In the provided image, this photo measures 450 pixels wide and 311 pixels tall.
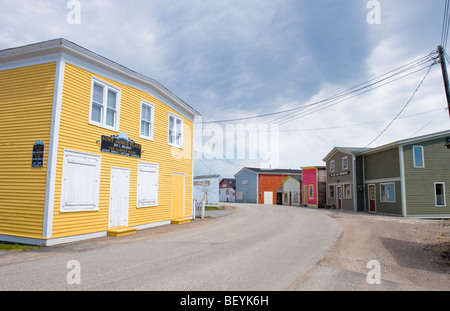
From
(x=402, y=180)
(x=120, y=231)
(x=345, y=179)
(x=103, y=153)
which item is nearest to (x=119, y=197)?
(x=120, y=231)

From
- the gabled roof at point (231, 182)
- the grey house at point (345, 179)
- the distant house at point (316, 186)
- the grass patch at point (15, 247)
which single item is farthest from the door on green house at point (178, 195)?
the gabled roof at point (231, 182)

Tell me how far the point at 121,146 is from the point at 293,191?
119 feet

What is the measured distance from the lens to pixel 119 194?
13.3 meters

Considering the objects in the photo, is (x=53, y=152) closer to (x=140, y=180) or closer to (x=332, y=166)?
(x=140, y=180)

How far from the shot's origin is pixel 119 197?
13273 millimetres

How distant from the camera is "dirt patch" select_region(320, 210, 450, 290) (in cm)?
674

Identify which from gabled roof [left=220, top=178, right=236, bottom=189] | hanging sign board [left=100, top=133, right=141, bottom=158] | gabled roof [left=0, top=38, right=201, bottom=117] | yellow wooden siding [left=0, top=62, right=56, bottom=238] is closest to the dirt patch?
hanging sign board [left=100, top=133, right=141, bottom=158]

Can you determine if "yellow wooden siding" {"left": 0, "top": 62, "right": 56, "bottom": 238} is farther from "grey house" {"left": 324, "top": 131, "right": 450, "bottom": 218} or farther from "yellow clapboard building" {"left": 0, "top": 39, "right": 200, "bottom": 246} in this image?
"grey house" {"left": 324, "top": 131, "right": 450, "bottom": 218}

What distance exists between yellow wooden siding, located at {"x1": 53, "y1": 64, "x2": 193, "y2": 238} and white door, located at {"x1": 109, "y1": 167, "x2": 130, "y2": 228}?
24cm

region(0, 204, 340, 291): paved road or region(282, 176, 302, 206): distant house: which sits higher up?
region(282, 176, 302, 206): distant house

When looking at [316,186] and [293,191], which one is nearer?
[316,186]

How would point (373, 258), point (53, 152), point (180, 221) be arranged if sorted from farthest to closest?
point (180, 221) → point (53, 152) → point (373, 258)

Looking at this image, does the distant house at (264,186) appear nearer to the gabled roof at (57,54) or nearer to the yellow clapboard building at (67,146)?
the yellow clapboard building at (67,146)
